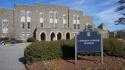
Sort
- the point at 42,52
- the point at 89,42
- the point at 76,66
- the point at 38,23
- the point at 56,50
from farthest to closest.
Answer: the point at 38,23
the point at 56,50
the point at 42,52
the point at 89,42
the point at 76,66

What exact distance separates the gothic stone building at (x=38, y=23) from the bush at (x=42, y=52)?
6029cm

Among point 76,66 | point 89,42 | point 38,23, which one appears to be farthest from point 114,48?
point 38,23

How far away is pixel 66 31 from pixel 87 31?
6486 centimetres


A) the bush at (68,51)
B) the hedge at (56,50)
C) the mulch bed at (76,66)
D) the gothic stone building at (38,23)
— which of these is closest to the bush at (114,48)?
the hedge at (56,50)

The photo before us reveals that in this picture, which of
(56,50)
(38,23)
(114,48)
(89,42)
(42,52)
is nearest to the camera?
(89,42)

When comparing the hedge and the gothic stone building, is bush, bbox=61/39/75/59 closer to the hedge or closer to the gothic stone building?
the hedge

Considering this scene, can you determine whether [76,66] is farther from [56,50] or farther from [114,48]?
[114,48]

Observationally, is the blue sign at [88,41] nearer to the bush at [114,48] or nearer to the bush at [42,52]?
the bush at [42,52]

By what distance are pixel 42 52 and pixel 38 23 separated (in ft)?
214

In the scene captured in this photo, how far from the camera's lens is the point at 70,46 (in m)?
18.8

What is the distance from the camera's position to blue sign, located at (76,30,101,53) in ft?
52.0

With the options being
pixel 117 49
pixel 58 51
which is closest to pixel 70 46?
pixel 58 51

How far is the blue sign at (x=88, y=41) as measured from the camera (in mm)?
15852

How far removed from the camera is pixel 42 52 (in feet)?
54.6
